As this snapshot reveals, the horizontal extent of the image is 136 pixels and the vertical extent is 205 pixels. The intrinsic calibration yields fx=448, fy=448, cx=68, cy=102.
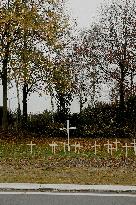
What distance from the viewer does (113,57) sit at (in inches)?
1565

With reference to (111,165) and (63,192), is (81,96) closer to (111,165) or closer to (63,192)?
(111,165)

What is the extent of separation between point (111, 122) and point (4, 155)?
16.1 metres

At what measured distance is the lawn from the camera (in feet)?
43.5

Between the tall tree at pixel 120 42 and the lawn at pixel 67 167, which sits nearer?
the lawn at pixel 67 167

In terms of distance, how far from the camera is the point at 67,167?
51.3 feet

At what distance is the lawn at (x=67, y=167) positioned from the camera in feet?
43.5

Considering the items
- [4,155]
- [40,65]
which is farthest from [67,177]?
[40,65]
